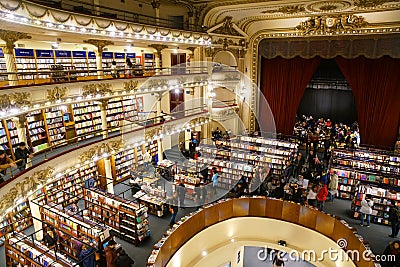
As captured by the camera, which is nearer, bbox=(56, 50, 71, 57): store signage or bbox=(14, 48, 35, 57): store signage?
bbox=(14, 48, 35, 57): store signage

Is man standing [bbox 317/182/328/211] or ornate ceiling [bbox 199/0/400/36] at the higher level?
ornate ceiling [bbox 199/0/400/36]

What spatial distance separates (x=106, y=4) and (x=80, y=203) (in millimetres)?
7486

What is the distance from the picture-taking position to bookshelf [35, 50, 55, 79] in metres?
9.98

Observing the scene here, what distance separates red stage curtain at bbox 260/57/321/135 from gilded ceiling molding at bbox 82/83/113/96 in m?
9.60

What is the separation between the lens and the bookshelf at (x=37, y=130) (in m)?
9.67

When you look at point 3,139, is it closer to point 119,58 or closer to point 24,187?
point 24,187

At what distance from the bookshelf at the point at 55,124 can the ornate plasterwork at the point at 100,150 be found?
161cm

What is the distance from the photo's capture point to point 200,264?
25.9 feet

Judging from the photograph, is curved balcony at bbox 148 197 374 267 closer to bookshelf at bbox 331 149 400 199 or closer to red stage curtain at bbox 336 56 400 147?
bookshelf at bbox 331 149 400 199

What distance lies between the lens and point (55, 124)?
1051 cm

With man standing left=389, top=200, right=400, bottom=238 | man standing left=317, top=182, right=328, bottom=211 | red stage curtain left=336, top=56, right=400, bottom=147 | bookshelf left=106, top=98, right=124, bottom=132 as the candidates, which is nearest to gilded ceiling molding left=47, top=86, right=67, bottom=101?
bookshelf left=106, top=98, right=124, bottom=132

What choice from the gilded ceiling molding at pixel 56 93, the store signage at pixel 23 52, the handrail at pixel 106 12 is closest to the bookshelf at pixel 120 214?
the gilded ceiling molding at pixel 56 93

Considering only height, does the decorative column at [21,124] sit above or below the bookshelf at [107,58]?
below

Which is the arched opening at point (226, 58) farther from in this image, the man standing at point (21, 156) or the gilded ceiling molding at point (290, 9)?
the man standing at point (21, 156)
